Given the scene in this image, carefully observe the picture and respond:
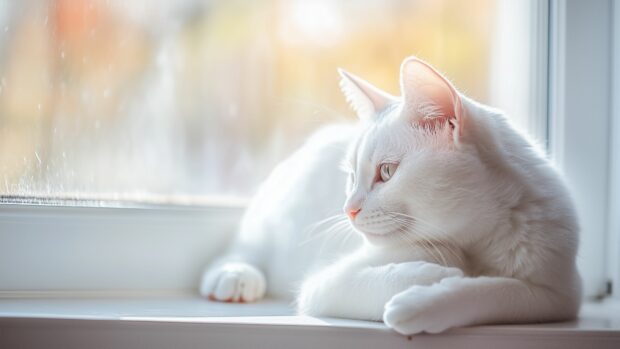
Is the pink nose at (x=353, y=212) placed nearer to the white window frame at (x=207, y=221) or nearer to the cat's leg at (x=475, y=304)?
the cat's leg at (x=475, y=304)

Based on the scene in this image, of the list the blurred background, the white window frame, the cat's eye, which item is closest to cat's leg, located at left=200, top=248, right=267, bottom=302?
the white window frame

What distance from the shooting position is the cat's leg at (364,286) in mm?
923

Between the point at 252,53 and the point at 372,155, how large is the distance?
0.57 metres

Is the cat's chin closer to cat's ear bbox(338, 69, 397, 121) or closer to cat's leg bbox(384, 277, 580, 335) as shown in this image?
cat's leg bbox(384, 277, 580, 335)

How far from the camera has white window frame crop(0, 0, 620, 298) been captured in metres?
1.32

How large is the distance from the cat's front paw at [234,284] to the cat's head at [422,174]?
0.33 metres

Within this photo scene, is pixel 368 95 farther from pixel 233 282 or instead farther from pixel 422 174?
pixel 233 282

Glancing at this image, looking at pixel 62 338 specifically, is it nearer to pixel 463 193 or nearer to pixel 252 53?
pixel 463 193

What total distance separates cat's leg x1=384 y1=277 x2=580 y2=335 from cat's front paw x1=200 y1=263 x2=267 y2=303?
466 mm

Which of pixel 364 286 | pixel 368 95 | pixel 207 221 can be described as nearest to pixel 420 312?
pixel 364 286

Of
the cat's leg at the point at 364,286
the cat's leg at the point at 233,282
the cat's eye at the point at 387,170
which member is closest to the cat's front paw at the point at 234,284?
the cat's leg at the point at 233,282

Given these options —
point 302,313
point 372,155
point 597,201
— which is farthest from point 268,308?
point 597,201

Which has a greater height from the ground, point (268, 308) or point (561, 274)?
point (561, 274)

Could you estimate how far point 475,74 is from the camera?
5.06 feet
